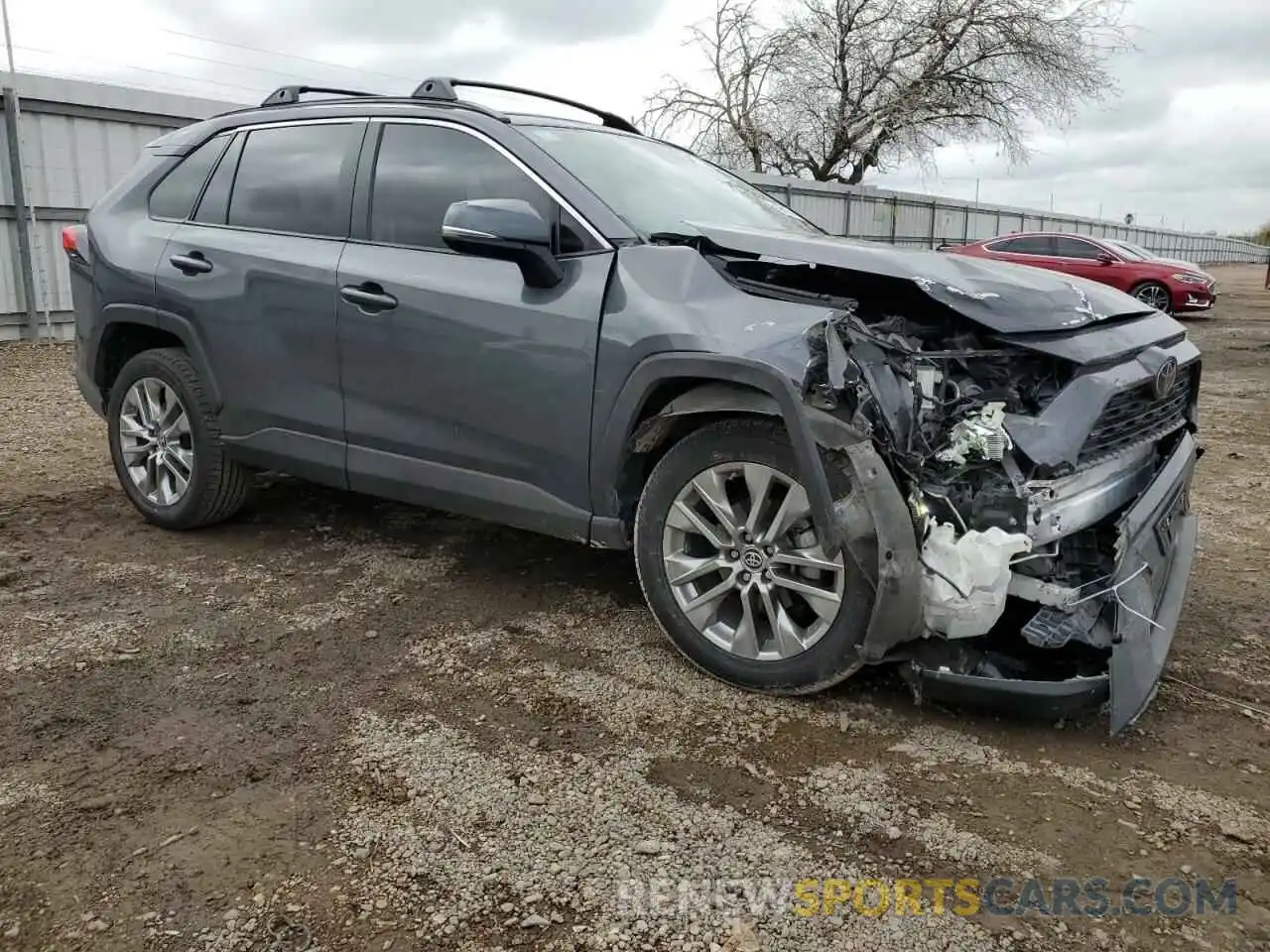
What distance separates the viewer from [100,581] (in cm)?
411

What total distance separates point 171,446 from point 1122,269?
57.4ft

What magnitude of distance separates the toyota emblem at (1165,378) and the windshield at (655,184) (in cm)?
143

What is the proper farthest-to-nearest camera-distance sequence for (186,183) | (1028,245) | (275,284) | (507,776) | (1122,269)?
(1028,245) < (1122,269) < (186,183) < (275,284) < (507,776)

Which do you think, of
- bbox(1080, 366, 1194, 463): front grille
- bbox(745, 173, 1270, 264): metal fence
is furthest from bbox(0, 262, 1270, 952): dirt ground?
bbox(745, 173, 1270, 264): metal fence

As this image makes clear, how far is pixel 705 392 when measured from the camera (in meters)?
3.13

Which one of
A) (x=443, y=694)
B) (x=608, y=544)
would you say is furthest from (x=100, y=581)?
(x=608, y=544)

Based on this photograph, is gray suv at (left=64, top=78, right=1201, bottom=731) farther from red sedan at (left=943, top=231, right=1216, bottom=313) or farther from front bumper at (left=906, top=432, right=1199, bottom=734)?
red sedan at (left=943, top=231, right=1216, bottom=313)

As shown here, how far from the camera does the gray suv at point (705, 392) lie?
282cm

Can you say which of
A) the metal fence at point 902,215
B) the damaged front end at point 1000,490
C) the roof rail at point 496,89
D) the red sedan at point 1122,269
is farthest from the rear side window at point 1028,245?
the damaged front end at point 1000,490

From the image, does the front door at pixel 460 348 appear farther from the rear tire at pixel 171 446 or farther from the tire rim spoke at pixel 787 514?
the rear tire at pixel 171 446

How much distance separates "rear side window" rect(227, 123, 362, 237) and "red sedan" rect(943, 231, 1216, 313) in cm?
1545

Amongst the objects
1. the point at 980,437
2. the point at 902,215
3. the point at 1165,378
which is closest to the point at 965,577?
the point at 980,437

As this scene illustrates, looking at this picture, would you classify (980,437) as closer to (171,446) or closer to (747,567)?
(747,567)

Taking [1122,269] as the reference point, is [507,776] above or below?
below
